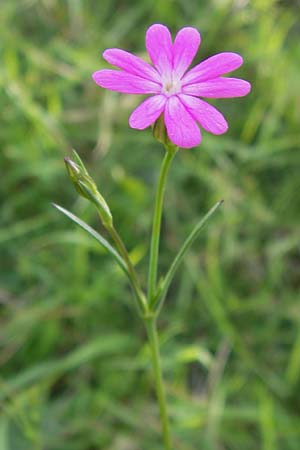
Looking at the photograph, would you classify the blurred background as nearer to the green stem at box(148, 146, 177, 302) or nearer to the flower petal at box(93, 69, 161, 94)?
the green stem at box(148, 146, 177, 302)

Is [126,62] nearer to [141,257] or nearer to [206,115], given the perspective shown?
[206,115]

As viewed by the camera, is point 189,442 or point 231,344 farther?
point 231,344

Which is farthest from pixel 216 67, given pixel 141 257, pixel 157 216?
pixel 141 257

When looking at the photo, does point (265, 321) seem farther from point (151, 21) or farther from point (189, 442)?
point (151, 21)

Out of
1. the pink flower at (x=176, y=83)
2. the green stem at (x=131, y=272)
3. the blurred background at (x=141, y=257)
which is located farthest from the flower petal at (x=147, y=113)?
the blurred background at (x=141, y=257)

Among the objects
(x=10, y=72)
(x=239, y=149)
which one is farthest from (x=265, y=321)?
(x=10, y=72)
